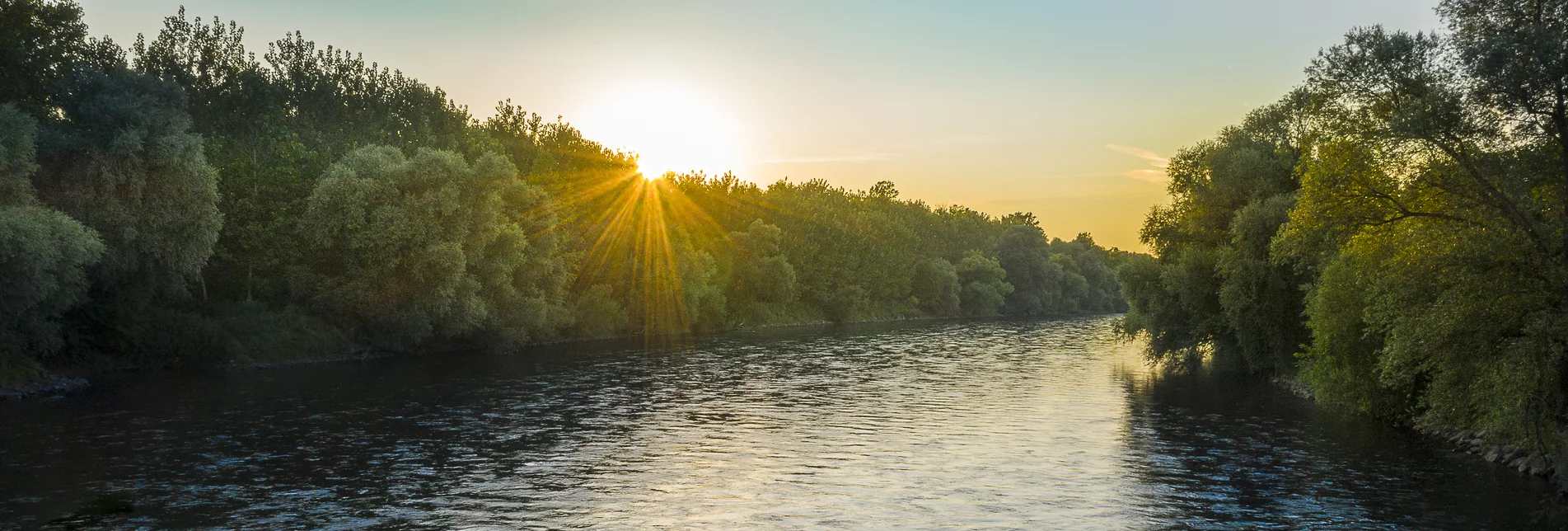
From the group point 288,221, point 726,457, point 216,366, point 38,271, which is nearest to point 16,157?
point 38,271

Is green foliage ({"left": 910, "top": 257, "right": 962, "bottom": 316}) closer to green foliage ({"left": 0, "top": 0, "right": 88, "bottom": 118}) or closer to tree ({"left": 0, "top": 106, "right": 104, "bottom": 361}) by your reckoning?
green foliage ({"left": 0, "top": 0, "right": 88, "bottom": 118})

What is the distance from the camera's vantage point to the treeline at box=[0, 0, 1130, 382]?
194 feet

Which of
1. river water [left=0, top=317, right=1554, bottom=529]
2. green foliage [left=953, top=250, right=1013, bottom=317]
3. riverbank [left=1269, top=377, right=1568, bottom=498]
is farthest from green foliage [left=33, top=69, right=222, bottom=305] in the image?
green foliage [left=953, top=250, right=1013, bottom=317]

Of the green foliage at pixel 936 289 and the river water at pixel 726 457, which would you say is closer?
the river water at pixel 726 457

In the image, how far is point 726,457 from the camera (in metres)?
38.0

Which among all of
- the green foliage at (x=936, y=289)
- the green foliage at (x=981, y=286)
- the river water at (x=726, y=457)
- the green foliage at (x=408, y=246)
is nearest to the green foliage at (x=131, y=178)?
the river water at (x=726, y=457)

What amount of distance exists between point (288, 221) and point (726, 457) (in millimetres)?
54045

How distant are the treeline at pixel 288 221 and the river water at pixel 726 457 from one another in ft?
21.0

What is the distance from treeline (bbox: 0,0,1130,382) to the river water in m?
6.41

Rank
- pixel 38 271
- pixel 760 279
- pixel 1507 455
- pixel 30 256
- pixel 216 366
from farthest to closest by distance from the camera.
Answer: pixel 760 279 < pixel 216 366 < pixel 38 271 < pixel 30 256 < pixel 1507 455

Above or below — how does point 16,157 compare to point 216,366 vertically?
above

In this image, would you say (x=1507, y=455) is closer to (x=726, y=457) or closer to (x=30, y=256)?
(x=726, y=457)

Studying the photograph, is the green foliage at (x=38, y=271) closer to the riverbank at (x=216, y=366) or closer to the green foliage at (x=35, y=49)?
the riverbank at (x=216, y=366)

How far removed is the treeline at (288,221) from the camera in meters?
59.0
